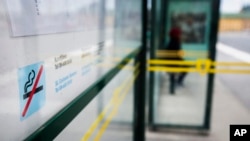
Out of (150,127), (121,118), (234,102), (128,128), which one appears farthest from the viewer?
(234,102)

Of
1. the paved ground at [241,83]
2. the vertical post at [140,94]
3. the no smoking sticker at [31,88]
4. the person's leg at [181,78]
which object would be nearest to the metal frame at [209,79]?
the vertical post at [140,94]

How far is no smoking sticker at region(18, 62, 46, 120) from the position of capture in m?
0.66

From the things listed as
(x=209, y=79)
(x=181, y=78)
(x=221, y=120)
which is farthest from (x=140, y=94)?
(x=181, y=78)

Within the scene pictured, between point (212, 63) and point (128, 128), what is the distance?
1568 millimetres

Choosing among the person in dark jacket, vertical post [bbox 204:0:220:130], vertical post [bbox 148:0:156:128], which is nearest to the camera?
vertical post [bbox 204:0:220:130]

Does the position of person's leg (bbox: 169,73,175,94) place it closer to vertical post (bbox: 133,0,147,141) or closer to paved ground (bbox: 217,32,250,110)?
paved ground (bbox: 217,32,250,110)

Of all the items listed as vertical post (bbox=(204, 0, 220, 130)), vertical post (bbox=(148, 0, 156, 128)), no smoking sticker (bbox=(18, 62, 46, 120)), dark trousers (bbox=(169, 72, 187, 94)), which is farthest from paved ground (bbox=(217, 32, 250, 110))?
no smoking sticker (bbox=(18, 62, 46, 120))

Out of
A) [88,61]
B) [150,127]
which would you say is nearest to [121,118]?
[88,61]

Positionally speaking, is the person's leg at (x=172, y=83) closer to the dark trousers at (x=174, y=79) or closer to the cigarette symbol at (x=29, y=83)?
the dark trousers at (x=174, y=79)

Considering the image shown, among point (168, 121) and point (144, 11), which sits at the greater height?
point (144, 11)

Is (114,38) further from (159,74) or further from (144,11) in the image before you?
(159,74)

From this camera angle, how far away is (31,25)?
705 millimetres

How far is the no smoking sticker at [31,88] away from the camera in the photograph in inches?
26.0

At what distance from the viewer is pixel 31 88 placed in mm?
706
